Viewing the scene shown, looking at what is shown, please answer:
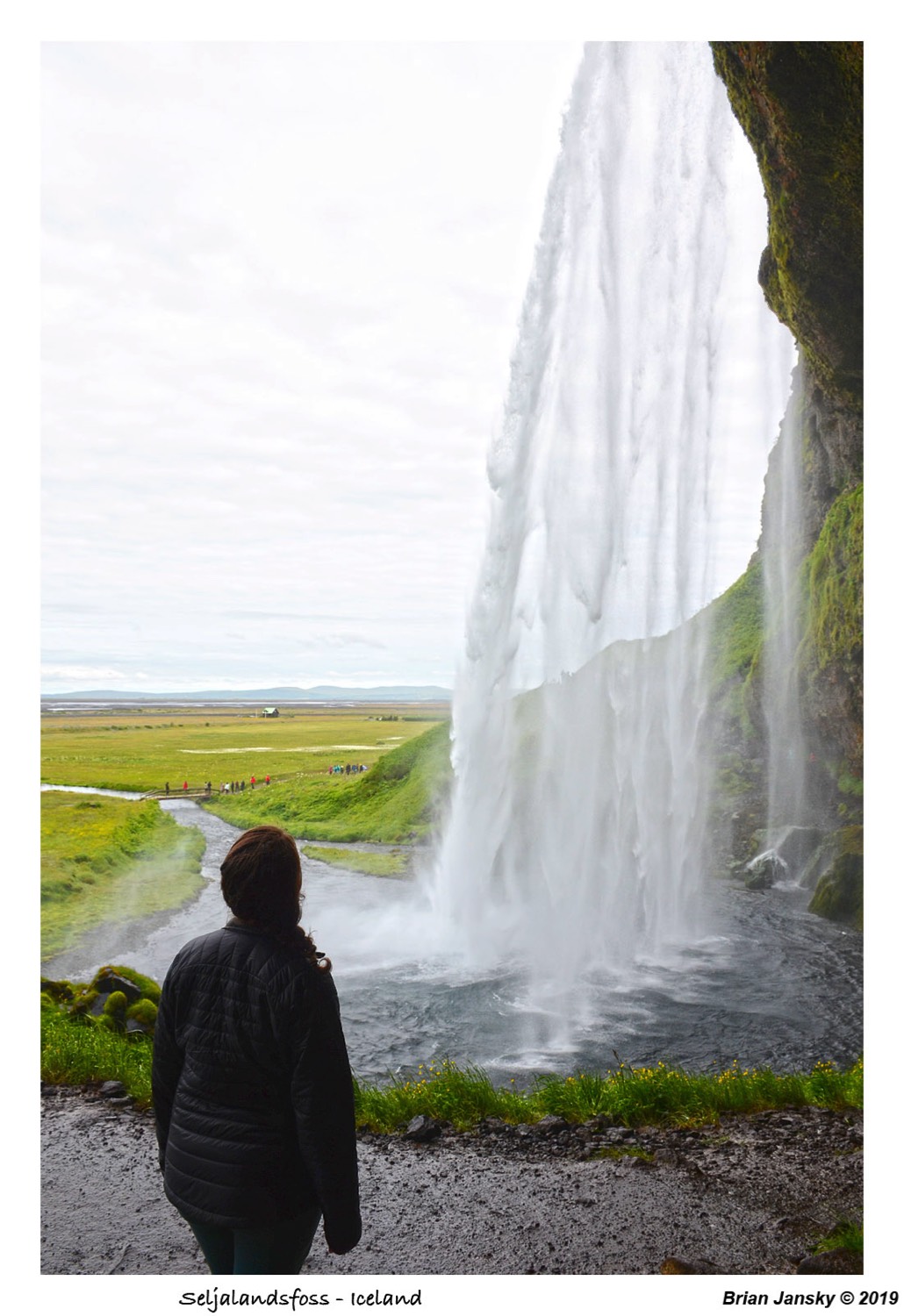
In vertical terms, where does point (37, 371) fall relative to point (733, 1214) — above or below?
above

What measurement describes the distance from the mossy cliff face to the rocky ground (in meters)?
9.89

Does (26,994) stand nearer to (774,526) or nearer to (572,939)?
(572,939)

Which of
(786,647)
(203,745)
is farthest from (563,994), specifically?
(786,647)

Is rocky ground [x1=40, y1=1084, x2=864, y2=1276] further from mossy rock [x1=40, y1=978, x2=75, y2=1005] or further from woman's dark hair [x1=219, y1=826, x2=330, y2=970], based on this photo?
mossy rock [x1=40, y1=978, x2=75, y2=1005]

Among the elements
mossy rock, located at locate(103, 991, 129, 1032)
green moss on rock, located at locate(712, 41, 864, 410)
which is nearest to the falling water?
green moss on rock, located at locate(712, 41, 864, 410)

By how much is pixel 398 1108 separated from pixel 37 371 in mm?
6712

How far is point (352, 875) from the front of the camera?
60.9ft

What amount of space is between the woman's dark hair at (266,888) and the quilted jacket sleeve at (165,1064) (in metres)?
0.44

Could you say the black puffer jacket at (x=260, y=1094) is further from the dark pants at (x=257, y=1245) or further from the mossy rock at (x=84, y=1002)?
the mossy rock at (x=84, y=1002)

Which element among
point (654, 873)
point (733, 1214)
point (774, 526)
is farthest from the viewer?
point (774, 526)

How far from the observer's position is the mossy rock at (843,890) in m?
15.5
